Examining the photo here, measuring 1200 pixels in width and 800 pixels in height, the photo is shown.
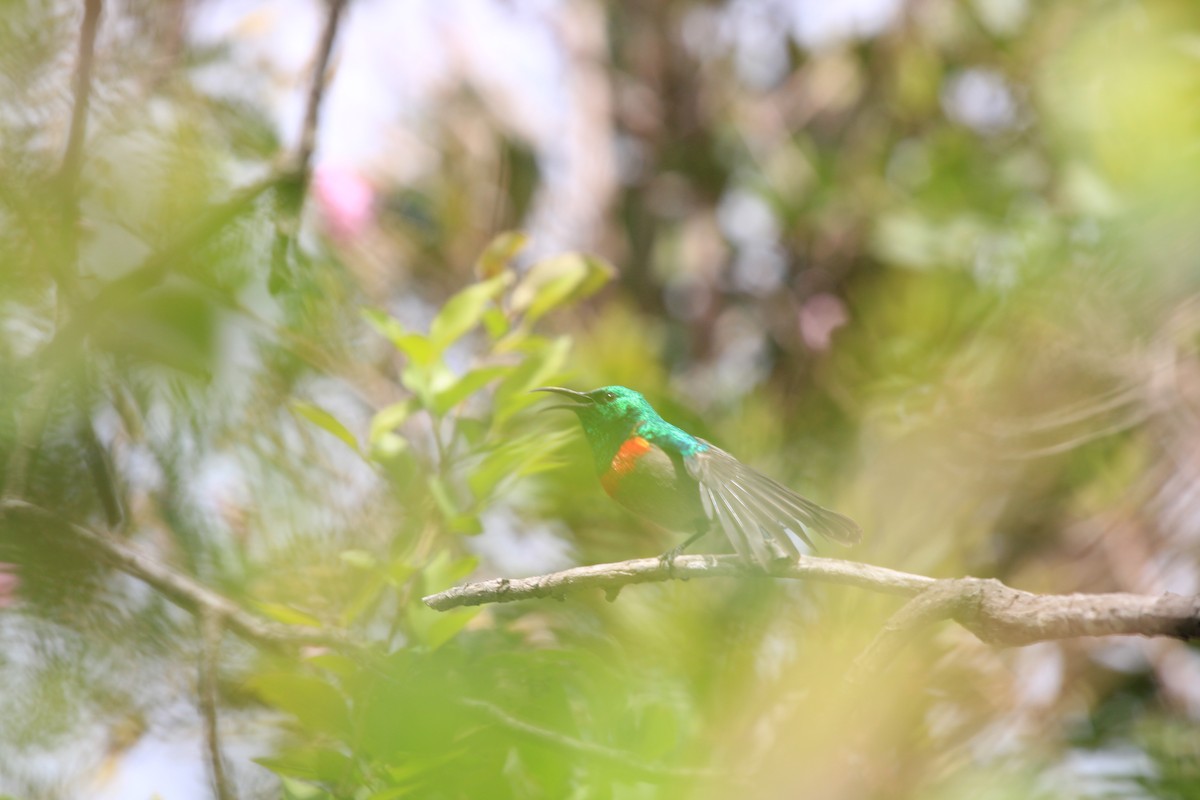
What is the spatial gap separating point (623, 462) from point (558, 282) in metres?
0.43

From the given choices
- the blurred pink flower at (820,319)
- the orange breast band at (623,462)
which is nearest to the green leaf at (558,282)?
the orange breast band at (623,462)

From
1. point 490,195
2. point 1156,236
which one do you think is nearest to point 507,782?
point 1156,236

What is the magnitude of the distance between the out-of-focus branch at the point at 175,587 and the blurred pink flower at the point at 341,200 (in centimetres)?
118

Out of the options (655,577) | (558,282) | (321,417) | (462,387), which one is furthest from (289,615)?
(558,282)

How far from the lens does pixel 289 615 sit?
1002 millimetres

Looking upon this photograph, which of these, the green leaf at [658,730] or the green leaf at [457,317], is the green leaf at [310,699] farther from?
the green leaf at [457,317]

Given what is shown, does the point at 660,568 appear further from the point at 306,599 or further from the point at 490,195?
the point at 490,195

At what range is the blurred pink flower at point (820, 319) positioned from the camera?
2553 mm

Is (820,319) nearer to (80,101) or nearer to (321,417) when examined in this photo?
(321,417)

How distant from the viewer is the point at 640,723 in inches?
37.9

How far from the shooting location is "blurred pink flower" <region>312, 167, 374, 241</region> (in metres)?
2.21

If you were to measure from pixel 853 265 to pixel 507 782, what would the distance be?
225 cm

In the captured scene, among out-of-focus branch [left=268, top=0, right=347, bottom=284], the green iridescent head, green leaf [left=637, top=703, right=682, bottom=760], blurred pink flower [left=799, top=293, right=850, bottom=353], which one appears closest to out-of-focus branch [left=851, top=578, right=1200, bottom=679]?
green leaf [left=637, top=703, right=682, bottom=760]

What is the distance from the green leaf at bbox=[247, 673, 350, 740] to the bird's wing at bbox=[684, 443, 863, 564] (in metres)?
0.35
